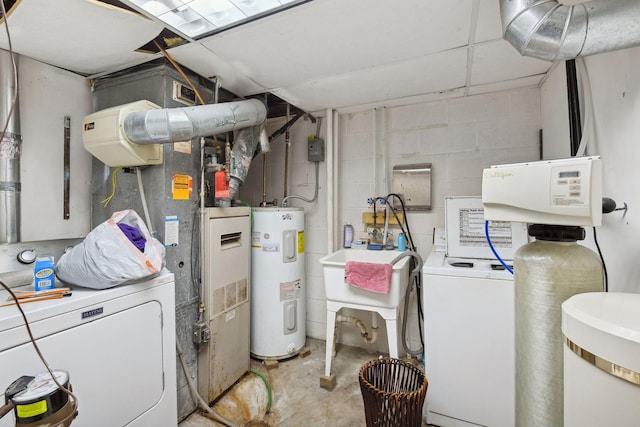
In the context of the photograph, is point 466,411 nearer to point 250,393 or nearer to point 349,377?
point 349,377

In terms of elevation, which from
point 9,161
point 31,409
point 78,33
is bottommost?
point 31,409

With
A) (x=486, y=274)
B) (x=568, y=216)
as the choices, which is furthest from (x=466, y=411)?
(x=568, y=216)

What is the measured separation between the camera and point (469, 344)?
162 cm

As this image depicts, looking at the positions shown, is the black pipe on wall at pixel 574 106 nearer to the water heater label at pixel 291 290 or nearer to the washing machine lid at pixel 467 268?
the washing machine lid at pixel 467 268

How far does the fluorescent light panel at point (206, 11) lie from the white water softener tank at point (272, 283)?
133 cm

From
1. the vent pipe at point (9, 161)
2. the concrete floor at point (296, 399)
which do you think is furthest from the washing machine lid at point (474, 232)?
the vent pipe at point (9, 161)

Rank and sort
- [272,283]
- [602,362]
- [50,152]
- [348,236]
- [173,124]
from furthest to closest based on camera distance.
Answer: [348,236] → [272,283] → [50,152] → [173,124] → [602,362]

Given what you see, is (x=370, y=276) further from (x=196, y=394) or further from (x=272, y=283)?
(x=196, y=394)

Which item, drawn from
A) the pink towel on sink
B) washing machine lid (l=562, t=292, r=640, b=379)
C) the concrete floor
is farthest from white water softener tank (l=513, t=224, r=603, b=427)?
the concrete floor

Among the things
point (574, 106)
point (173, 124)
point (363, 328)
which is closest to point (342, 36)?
point (173, 124)

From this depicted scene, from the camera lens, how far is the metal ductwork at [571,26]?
0.92 m

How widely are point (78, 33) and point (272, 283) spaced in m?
1.97

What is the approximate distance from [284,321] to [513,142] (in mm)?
2334

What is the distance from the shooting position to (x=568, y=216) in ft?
2.97
